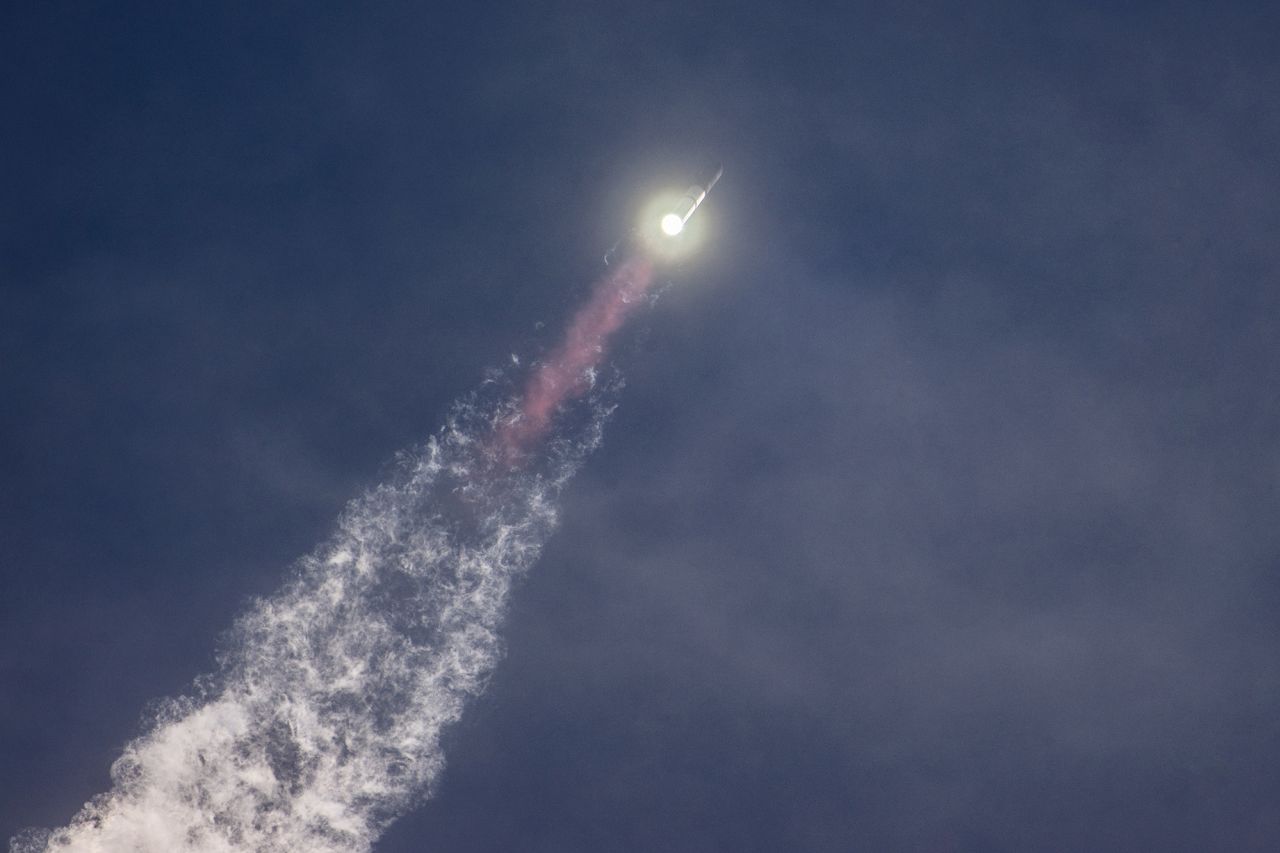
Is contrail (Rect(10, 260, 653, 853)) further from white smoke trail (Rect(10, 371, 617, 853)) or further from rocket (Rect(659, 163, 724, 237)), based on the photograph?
rocket (Rect(659, 163, 724, 237))

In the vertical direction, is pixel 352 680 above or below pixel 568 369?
below

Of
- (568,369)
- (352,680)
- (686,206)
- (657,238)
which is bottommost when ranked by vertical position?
(352,680)

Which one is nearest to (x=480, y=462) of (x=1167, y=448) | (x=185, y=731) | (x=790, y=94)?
(x=185, y=731)

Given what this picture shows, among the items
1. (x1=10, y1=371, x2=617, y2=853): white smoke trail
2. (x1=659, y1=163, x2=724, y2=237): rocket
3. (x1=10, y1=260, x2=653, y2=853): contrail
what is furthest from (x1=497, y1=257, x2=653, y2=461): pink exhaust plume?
(x1=659, y1=163, x2=724, y2=237): rocket

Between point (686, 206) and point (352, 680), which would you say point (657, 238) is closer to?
point (686, 206)

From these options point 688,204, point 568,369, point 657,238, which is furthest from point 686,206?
point 568,369

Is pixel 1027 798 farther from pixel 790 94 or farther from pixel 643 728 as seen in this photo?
pixel 790 94

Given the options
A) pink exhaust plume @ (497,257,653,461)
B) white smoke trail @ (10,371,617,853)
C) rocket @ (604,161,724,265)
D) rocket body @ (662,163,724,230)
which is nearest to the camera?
white smoke trail @ (10,371,617,853)
